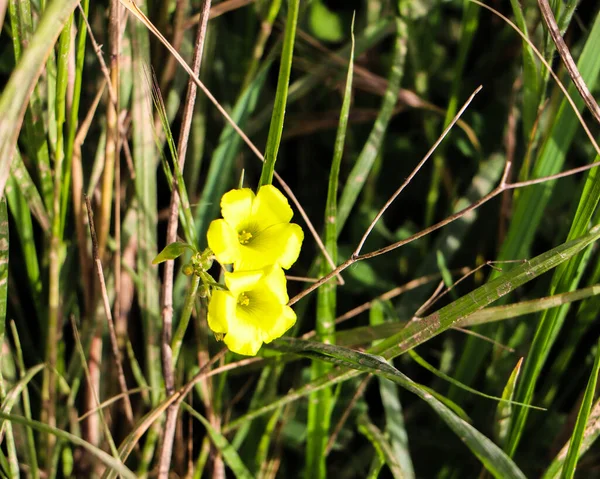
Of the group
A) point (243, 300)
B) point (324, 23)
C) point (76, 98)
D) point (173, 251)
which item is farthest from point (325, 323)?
point (324, 23)

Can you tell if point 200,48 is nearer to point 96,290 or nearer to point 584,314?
point 96,290

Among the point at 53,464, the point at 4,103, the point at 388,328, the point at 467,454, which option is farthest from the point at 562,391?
the point at 4,103

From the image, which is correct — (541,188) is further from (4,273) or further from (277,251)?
(4,273)

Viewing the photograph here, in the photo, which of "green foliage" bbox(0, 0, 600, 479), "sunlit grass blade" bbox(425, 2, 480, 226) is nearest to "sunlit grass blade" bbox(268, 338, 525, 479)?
"green foliage" bbox(0, 0, 600, 479)

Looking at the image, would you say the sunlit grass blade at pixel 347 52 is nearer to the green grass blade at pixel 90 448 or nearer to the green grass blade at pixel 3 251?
the green grass blade at pixel 3 251

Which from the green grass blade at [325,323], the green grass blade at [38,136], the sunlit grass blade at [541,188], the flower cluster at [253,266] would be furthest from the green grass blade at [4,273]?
the sunlit grass blade at [541,188]

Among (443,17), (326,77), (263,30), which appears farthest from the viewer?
(443,17)

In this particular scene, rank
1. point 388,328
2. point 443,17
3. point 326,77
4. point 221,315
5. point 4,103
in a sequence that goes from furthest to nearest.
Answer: point 443,17
point 326,77
point 388,328
point 221,315
point 4,103
